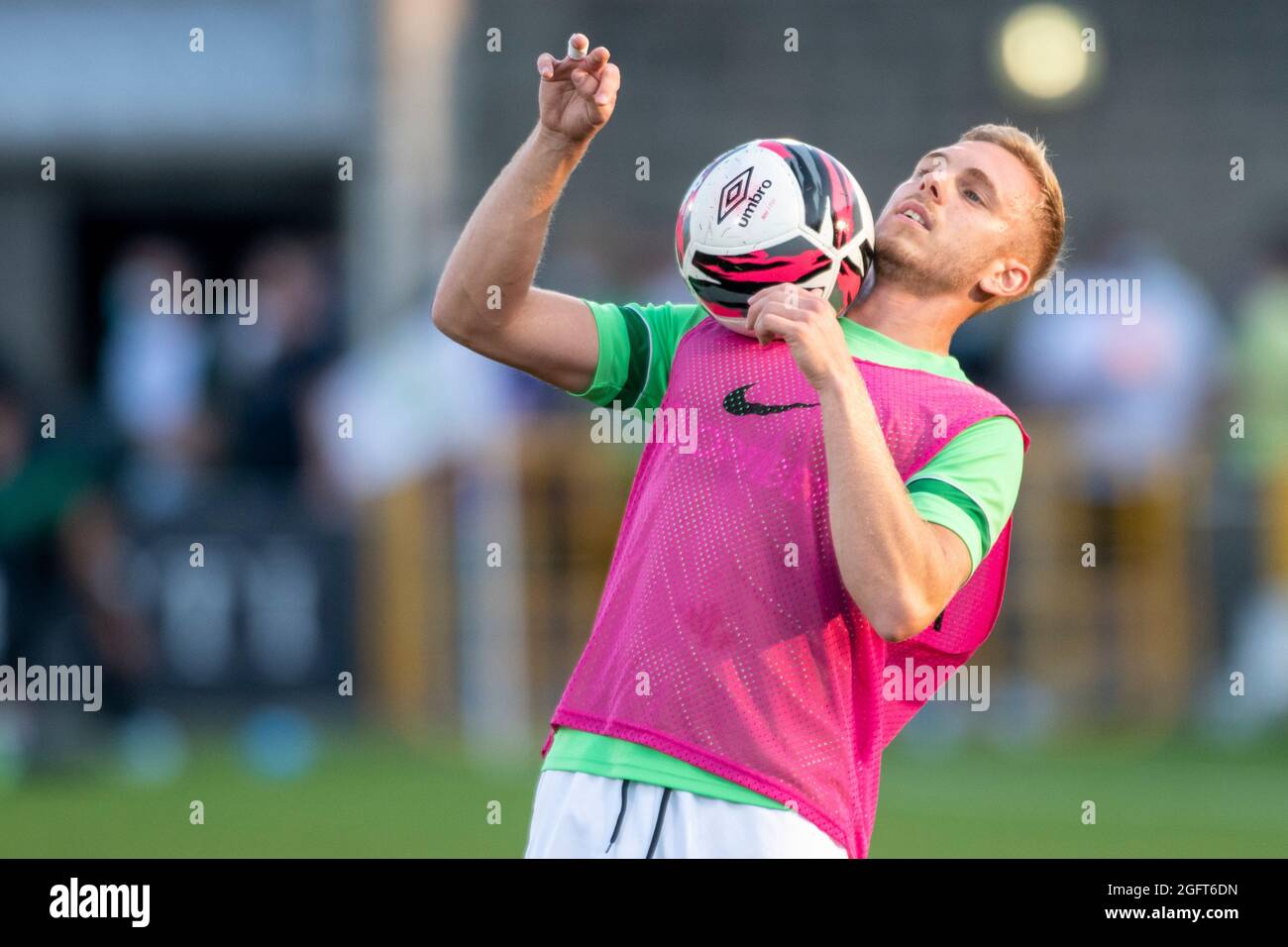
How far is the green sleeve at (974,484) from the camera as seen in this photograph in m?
4.18

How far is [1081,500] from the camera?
13.4m

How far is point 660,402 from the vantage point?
185 inches

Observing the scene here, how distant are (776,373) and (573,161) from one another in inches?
25.1

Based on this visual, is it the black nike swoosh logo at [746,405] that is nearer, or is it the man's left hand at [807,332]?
the man's left hand at [807,332]

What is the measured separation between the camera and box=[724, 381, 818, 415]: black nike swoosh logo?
171 inches

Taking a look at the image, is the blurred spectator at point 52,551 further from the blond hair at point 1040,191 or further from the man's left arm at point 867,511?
the man's left arm at point 867,511

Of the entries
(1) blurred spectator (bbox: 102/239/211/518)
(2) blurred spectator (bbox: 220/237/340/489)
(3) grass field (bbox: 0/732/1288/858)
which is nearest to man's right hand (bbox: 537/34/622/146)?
(3) grass field (bbox: 0/732/1288/858)

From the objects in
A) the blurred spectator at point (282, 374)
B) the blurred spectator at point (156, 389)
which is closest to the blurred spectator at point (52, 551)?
the blurred spectator at point (156, 389)

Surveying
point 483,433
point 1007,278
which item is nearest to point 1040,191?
point 1007,278

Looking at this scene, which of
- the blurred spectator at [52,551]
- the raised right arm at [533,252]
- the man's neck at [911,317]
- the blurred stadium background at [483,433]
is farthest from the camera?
the blurred spectator at [52,551]

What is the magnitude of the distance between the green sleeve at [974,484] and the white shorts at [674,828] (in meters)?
0.64

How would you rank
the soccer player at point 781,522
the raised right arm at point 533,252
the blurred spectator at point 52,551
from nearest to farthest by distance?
1. the soccer player at point 781,522
2. the raised right arm at point 533,252
3. the blurred spectator at point 52,551

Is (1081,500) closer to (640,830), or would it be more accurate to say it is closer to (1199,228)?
(1199,228)

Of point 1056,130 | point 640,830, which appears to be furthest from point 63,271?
point 640,830
